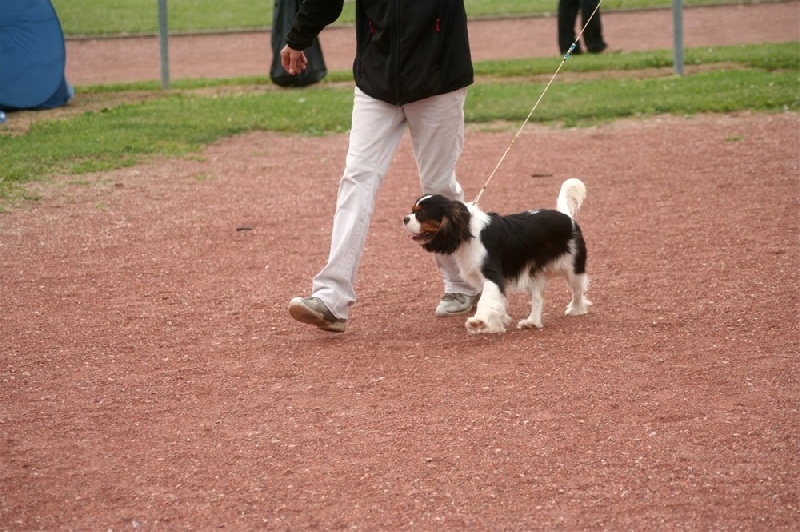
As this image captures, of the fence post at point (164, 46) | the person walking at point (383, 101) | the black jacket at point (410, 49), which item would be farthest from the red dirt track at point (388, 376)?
the fence post at point (164, 46)

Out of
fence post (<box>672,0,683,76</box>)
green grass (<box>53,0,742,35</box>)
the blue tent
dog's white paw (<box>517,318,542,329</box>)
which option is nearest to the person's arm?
dog's white paw (<box>517,318,542,329</box>)

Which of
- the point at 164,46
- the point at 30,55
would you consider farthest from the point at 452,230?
the point at 164,46

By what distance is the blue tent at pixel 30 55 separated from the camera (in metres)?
15.5

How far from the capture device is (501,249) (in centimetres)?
672

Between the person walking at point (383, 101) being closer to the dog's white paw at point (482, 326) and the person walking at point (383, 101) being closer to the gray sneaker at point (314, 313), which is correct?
the gray sneaker at point (314, 313)

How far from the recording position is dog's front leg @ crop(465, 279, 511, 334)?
6.53 metres

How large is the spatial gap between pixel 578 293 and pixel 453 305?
73cm

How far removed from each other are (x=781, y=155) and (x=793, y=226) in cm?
A: 282

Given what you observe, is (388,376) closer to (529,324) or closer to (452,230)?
(452,230)

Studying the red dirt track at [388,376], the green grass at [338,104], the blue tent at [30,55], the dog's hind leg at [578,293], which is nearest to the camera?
the red dirt track at [388,376]

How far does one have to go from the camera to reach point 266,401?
18.7 feet

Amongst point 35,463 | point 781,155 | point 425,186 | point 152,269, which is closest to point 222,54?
point 781,155

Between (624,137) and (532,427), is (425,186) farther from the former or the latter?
(624,137)

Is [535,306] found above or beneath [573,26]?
beneath
